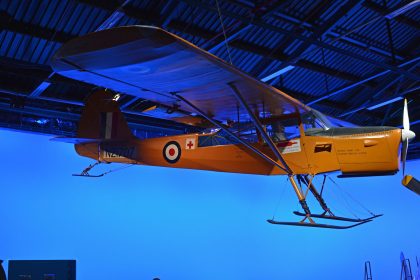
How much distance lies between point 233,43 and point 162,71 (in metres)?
4.49

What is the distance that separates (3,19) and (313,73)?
713cm

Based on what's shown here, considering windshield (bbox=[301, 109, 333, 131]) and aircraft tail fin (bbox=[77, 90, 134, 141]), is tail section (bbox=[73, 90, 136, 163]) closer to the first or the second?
aircraft tail fin (bbox=[77, 90, 134, 141])

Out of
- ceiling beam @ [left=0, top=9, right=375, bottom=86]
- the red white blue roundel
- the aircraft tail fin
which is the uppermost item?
ceiling beam @ [left=0, top=9, right=375, bottom=86]

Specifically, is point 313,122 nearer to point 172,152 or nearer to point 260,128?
point 260,128

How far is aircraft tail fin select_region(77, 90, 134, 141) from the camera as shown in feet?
27.0

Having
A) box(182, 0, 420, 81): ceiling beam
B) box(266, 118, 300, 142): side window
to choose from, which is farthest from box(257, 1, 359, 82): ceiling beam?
box(266, 118, 300, 142): side window

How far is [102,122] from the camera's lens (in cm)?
829

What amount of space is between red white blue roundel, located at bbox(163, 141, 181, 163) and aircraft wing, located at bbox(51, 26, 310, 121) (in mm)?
700

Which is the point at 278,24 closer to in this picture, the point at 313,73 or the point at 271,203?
the point at 313,73

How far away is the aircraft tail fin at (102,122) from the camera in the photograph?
822 centimetres

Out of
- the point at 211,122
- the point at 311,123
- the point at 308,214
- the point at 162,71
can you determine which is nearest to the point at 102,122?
the point at 211,122

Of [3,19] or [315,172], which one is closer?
[315,172]

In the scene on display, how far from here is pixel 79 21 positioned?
27.0 ft

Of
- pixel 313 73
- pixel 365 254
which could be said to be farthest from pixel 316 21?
pixel 365 254
